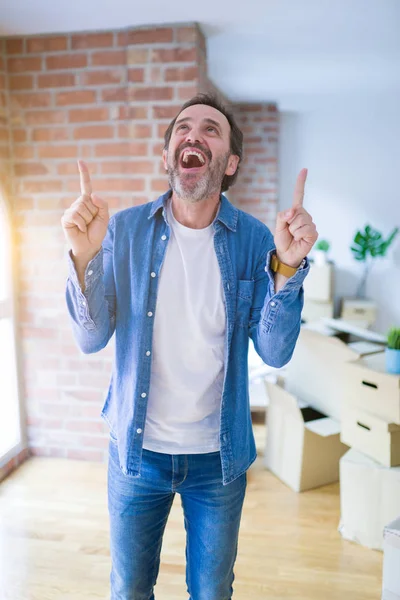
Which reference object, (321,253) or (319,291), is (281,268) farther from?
(321,253)

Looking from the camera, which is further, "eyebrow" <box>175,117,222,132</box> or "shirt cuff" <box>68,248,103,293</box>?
"eyebrow" <box>175,117,222,132</box>

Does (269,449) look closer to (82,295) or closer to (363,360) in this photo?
(363,360)

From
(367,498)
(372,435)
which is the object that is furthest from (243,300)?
(367,498)

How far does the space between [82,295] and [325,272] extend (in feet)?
13.0

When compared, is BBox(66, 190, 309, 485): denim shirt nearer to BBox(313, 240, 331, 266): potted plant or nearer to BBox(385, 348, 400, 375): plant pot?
BBox(385, 348, 400, 375): plant pot

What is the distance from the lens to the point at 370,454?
2.25m

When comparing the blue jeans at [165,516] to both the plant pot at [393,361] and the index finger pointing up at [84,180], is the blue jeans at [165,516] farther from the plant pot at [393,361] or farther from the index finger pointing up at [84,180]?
the plant pot at [393,361]

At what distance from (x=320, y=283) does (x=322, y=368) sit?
227cm

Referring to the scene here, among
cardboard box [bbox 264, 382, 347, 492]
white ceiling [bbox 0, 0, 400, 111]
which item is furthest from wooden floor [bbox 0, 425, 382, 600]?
white ceiling [bbox 0, 0, 400, 111]

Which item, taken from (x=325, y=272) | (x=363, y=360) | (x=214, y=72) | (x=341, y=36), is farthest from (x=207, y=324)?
(x=325, y=272)

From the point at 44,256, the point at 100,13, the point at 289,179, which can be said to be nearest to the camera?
the point at 100,13

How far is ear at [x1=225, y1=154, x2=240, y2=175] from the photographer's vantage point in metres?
1.43

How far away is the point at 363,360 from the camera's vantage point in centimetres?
240

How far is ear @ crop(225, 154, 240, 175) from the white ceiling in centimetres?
119
